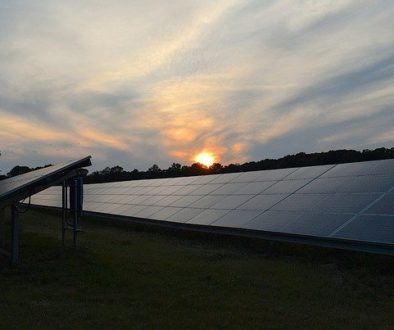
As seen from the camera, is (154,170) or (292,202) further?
(154,170)

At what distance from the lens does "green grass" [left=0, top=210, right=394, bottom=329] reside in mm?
8031

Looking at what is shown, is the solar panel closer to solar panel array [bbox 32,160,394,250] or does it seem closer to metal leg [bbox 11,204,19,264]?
metal leg [bbox 11,204,19,264]

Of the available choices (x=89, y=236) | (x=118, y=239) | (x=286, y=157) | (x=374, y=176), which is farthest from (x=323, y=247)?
(x=286, y=157)

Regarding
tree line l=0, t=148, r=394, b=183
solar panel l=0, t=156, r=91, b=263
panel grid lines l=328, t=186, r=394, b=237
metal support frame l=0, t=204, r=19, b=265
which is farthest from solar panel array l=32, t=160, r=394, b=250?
tree line l=0, t=148, r=394, b=183

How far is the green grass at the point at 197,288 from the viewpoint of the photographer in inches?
316

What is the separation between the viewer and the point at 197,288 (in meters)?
10.3

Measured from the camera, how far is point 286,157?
170 ft

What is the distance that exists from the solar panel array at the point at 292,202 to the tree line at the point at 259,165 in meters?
20.6

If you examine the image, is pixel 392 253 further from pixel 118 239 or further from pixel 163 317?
pixel 118 239

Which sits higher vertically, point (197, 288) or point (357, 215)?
point (357, 215)

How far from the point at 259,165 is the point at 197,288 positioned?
4334cm

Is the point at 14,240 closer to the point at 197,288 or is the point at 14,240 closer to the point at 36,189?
the point at 36,189

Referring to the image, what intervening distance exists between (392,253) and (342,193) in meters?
4.97

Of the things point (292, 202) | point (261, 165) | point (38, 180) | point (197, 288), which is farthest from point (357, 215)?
point (261, 165)
